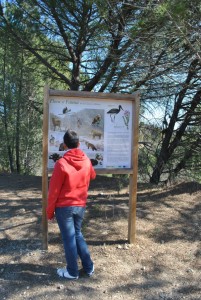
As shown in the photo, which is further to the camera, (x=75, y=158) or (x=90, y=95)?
(x=90, y=95)

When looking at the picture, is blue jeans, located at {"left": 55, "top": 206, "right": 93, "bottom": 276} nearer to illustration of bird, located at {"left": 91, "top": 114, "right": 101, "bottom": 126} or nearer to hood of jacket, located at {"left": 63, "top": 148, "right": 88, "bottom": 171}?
hood of jacket, located at {"left": 63, "top": 148, "right": 88, "bottom": 171}

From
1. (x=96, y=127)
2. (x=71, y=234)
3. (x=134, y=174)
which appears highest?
(x=96, y=127)

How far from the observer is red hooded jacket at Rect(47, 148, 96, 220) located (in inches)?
137

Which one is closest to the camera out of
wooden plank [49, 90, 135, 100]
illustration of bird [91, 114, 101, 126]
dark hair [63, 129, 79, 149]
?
dark hair [63, 129, 79, 149]

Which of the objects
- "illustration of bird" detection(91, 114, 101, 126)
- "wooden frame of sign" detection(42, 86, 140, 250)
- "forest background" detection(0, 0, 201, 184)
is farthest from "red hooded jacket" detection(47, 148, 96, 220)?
"forest background" detection(0, 0, 201, 184)

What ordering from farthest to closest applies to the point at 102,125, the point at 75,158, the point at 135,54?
1. the point at 135,54
2. the point at 102,125
3. the point at 75,158

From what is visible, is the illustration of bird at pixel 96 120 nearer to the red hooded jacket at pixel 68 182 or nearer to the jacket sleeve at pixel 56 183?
the red hooded jacket at pixel 68 182

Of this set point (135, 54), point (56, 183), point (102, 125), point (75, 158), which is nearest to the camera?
point (56, 183)

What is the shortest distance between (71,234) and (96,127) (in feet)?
4.64

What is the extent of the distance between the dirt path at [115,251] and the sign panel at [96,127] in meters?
1.00

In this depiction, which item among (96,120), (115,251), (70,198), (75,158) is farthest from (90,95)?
(115,251)

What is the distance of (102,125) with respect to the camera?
4449 millimetres

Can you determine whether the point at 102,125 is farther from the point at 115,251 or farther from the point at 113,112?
the point at 115,251

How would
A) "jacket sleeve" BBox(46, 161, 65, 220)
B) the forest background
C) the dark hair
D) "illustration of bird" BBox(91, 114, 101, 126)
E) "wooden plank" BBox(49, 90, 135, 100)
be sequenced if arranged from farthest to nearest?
1. the forest background
2. "illustration of bird" BBox(91, 114, 101, 126)
3. "wooden plank" BBox(49, 90, 135, 100)
4. the dark hair
5. "jacket sleeve" BBox(46, 161, 65, 220)
